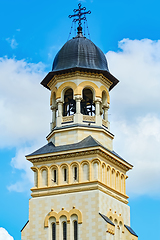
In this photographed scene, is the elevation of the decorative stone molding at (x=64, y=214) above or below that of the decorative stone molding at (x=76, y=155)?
below

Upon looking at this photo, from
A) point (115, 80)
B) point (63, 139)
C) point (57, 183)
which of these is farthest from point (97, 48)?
point (57, 183)

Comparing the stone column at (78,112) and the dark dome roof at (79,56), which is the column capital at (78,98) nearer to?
the stone column at (78,112)

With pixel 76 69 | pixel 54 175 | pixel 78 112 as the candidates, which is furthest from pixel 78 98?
pixel 54 175

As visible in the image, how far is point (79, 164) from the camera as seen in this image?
52.1 m

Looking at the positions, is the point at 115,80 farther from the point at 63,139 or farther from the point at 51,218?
the point at 51,218

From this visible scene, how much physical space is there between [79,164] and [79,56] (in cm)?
996

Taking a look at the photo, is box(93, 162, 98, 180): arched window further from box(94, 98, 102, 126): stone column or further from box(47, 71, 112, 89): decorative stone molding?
box(47, 71, 112, 89): decorative stone molding

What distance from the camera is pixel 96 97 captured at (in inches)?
2199

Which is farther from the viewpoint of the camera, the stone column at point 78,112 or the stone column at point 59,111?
the stone column at point 59,111

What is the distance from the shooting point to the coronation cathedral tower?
51.0 m

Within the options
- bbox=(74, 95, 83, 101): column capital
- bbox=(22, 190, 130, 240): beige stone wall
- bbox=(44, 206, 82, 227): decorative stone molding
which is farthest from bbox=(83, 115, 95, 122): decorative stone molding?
bbox=(44, 206, 82, 227): decorative stone molding

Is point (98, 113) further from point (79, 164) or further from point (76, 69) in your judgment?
point (79, 164)

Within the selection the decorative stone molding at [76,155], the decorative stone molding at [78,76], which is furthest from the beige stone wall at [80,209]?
the decorative stone molding at [78,76]

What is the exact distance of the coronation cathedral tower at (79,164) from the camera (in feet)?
167
